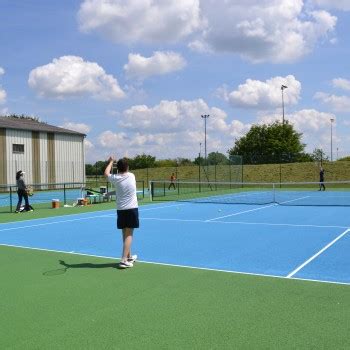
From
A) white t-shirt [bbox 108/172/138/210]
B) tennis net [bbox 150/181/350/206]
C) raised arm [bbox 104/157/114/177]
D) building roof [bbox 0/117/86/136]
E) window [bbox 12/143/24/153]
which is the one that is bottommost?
tennis net [bbox 150/181/350/206]

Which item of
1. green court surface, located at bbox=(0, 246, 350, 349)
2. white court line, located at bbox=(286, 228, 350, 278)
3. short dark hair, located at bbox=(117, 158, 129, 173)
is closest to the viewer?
green court surface, located at bbox=(0, 246, 350, 349)

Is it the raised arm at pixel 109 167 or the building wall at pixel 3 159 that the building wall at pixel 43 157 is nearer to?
the building wall at pixel 3 159

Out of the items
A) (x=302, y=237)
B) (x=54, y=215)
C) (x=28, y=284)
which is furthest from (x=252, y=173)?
(x=28, y=284)

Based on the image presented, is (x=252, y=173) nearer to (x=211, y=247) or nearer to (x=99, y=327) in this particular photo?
(x=211, y=247)

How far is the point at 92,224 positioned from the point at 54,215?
11.3 ft

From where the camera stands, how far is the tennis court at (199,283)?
4297 mm

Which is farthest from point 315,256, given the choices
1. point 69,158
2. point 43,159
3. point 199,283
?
point 69,158

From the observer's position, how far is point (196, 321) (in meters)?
4.66

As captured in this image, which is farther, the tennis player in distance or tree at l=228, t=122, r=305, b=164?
tree at l=228, t=122, r=305, b=164

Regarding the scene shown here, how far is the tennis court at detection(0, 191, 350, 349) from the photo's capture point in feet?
14.1

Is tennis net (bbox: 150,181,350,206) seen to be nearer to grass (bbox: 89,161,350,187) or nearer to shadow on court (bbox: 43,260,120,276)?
grass (bbox: 89,161,350,187)

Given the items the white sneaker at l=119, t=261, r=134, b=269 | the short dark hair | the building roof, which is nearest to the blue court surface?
the white sneaker at l=119, t=261, r=134, b=269

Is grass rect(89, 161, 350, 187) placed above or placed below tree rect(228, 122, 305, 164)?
below

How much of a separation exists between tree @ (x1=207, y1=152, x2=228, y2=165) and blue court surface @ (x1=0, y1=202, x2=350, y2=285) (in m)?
20.6
